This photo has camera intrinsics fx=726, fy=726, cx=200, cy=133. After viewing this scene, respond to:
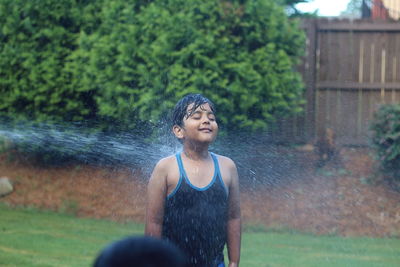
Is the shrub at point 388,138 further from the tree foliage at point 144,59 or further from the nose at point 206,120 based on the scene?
the nose at point 206,120

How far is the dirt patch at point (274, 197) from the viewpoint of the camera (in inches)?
288

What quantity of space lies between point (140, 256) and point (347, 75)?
920 centimetres

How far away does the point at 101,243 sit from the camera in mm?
6184

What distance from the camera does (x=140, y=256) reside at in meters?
1.06

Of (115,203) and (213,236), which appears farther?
(115,203)

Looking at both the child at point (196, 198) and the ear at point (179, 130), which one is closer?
the child at point (196, 198)

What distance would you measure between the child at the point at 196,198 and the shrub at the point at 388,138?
5224mm

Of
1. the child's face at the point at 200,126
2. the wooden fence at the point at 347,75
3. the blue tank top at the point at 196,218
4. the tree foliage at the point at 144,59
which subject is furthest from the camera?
the wooden fence at the point at 347,75

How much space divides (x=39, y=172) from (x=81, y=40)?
1.65 metres

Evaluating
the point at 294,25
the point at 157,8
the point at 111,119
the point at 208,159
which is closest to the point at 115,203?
the point at 111,119

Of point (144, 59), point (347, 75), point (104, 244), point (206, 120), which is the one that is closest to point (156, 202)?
point (206, 120)

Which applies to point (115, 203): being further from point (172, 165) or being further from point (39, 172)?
point (172, 165)

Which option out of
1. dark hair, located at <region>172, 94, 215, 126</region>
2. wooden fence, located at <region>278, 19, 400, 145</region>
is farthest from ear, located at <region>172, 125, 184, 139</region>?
wooden fence, located at <region>278, 19, 400, 145</region>

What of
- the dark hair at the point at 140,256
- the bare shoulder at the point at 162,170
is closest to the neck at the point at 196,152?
the bare shoulder at the point at 162,170
